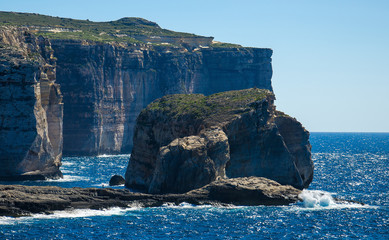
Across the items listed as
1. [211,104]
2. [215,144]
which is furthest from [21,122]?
[215,144]

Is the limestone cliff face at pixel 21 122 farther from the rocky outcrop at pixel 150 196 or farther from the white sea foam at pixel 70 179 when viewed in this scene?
the rocky outcrop at pixel 150 196

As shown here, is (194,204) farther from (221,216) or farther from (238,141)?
(238,141)

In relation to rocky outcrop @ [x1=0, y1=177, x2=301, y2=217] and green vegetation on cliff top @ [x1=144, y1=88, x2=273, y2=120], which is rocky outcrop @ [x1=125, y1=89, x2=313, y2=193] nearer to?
green vegetation on cliff top @ [x1=144, y1=88, x2=273, y2=120]

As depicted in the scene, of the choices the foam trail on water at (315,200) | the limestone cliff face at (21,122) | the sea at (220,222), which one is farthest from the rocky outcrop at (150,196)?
the limestone cliff face at (21,122)

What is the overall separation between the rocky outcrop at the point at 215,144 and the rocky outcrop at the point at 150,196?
3769mm

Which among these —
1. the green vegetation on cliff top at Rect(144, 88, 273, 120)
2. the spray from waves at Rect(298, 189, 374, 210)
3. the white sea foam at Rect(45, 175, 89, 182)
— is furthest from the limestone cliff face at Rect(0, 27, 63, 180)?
the spray from waves at Rect(298, 189, 374, 210)

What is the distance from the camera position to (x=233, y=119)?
3858 inches

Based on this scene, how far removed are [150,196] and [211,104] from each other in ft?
79.4

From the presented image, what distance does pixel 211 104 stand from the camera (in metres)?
107

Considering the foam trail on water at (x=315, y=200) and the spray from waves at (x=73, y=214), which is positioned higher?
the foam trail on water at (x=315, y=200)

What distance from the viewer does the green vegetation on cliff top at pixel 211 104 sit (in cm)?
10188

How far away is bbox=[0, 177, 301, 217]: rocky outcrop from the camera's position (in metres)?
80.6

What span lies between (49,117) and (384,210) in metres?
70.8

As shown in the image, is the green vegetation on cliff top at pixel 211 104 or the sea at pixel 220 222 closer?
the sea at pixel 220 222
